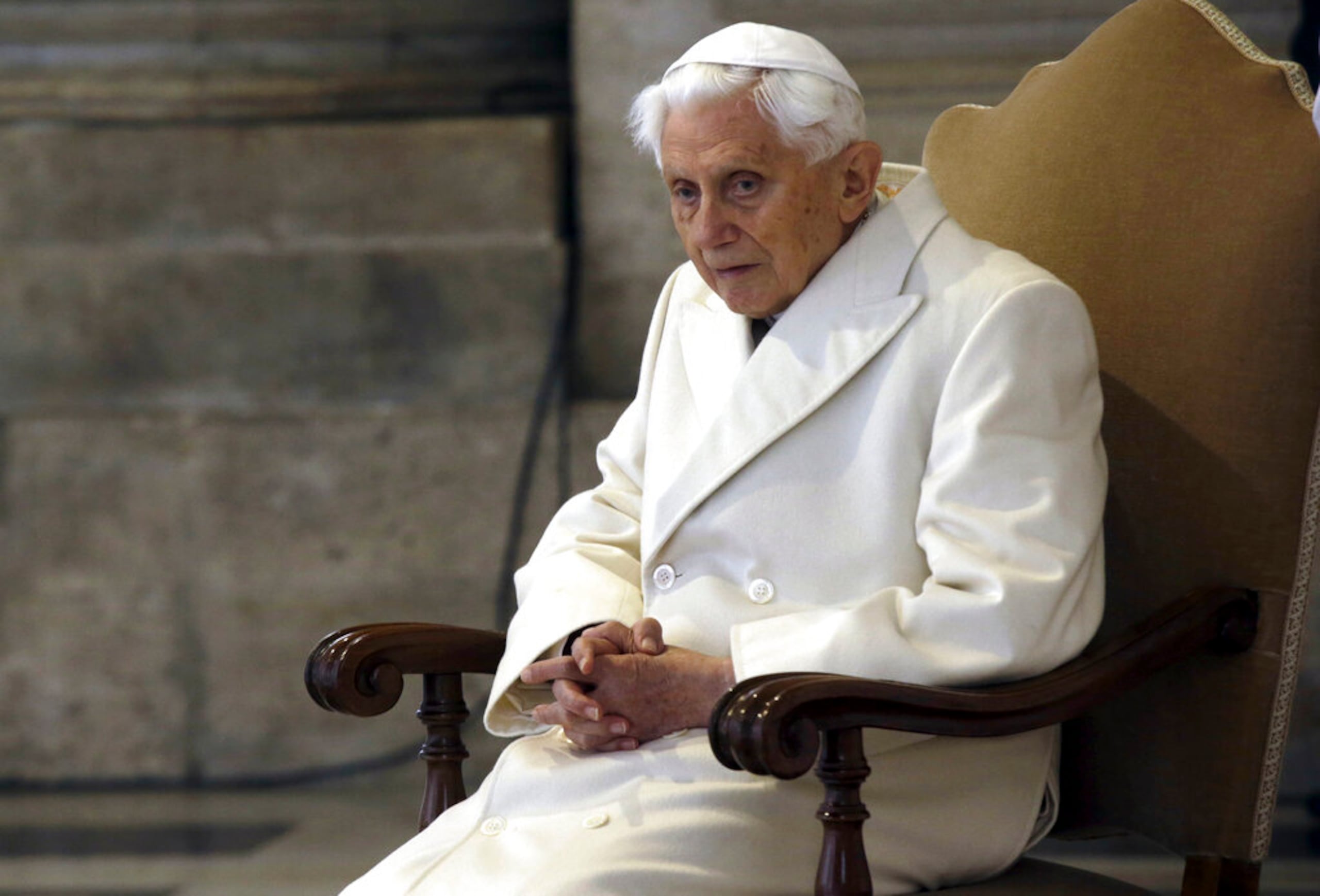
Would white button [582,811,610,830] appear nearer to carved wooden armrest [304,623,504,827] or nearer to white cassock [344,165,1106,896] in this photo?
white cassock [344,165,1106,896]

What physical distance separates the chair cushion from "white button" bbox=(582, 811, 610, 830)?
389mm

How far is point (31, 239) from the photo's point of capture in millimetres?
4785

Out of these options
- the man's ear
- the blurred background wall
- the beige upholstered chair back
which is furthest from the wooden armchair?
the blurred background wall

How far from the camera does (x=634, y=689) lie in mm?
2014

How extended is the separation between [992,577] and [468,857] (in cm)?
69

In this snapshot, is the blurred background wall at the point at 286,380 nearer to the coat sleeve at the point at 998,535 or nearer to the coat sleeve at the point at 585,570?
the coat sleeve at the point at 585,570

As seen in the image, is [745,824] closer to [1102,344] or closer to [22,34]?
[1102,344]

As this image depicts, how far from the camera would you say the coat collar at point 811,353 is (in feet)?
6.91

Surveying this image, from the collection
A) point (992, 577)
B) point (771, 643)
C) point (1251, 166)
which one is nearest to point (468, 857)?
point (771, 643)

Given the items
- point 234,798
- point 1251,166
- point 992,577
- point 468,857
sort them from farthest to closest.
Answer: point 234,798 → point 1251,166 → point 468,857 → point 992,577

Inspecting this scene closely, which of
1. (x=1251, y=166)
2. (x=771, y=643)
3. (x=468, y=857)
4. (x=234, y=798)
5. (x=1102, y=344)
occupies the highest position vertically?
(x=1251, y=166)

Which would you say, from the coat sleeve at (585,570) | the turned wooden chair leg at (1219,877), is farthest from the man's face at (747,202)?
the turned wooden chair leg at (1219,877)

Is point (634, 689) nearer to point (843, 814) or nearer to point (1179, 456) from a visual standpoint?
point (843, 814)

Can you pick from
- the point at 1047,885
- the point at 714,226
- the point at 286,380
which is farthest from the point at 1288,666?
the point at 286,380
